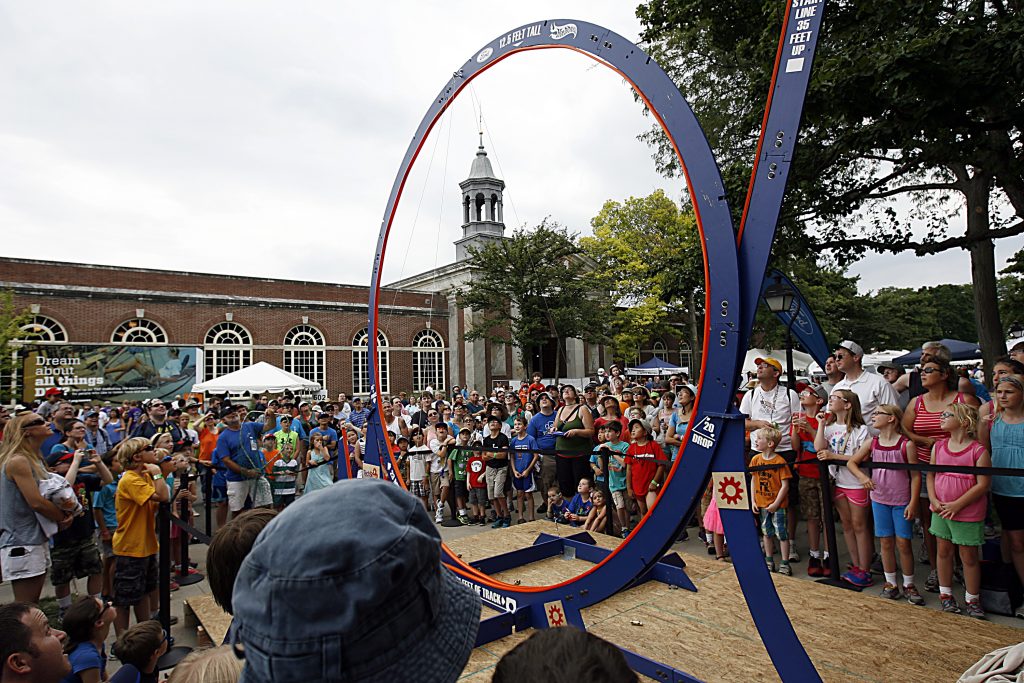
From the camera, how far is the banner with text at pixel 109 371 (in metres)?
20.7

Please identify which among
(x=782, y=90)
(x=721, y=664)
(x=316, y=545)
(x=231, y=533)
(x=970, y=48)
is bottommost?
(x=721, y=664)

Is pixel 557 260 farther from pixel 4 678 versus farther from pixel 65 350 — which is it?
pixel 4 678

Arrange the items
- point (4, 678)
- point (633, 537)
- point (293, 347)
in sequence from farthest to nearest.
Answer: point (293, 347), point (633, 537), point (4, 678)

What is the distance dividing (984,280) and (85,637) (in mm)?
12917

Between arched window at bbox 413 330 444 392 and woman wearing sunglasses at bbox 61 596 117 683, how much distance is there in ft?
92.5

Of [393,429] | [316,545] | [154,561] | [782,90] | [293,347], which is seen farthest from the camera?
[293,347]

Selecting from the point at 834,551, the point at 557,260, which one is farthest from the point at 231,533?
the point at 557,260

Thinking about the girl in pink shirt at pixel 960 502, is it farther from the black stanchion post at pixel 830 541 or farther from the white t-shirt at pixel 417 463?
the white t-shirt at pixel 417 463

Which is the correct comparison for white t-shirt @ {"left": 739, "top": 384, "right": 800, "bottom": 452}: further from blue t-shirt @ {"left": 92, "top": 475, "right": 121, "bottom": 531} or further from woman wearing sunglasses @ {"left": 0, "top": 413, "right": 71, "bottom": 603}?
blue t-shirt @ {"left": 92, "top": 475, "right": 121, "bottom": 531}

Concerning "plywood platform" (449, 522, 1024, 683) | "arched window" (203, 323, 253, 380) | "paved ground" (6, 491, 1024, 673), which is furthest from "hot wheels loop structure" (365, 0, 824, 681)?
"arched window" (203, 323, 253, 380)

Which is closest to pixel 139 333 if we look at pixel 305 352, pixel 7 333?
pixel 7 333

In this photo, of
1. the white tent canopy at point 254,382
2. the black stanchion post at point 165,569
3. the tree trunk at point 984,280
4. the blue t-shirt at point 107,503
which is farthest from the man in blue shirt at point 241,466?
the tree trunk at point 984,280

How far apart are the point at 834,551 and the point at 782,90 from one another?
433 centimetres

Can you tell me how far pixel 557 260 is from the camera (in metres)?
24.9
